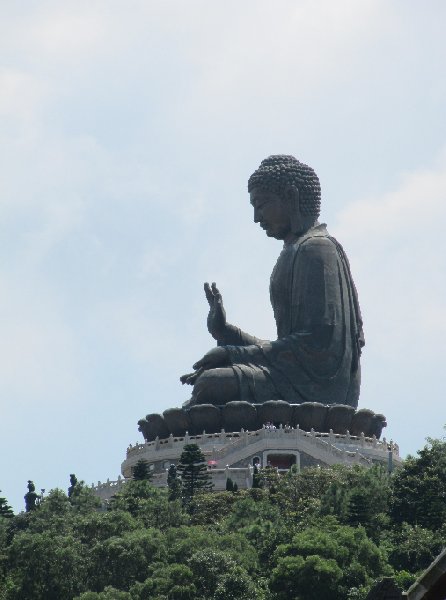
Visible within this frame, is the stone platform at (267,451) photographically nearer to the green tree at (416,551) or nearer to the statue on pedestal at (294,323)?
the statue on pedestal at (294,323)

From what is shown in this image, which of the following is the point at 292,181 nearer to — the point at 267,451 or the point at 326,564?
the point at 267,451

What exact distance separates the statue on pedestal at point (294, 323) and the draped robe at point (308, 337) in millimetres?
31

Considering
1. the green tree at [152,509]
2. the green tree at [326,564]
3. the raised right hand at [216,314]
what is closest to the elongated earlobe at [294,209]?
the raised right hand at [216,314]

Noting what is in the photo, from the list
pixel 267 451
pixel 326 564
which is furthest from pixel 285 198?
pixel 326 564

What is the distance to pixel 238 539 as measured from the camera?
104 ft

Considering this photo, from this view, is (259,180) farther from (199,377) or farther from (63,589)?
(63,589)

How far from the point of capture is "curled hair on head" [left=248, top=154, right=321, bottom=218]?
176 feet

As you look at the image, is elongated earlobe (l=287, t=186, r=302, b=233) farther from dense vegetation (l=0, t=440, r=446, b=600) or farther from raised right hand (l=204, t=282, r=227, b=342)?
dense vegetation (l=0, t=440, r=446, b=600)

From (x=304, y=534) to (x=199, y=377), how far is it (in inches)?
777

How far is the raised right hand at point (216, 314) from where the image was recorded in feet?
169

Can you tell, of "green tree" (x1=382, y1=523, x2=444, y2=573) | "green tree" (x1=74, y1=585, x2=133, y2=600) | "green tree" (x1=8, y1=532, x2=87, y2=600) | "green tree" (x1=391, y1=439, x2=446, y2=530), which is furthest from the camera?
"green tree" (x1=391, y1=439, x2=446, y2=530)

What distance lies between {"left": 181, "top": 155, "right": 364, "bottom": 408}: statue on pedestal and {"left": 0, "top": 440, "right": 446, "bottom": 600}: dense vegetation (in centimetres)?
1110

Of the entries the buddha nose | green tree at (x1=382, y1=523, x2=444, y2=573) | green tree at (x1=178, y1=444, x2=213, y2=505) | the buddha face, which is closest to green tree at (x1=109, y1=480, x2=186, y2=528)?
green tree at (x1=178, y1=444, x2=213, y2=505)

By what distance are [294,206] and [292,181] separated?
829 millimetres
